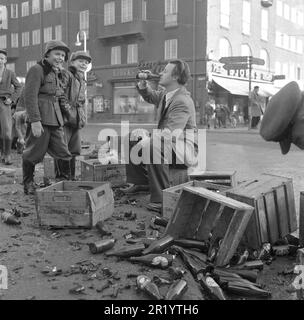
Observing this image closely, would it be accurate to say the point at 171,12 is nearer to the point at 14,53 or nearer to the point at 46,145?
the point at 14,53

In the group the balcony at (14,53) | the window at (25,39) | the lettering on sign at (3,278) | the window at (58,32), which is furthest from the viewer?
the balcony at (14,53)

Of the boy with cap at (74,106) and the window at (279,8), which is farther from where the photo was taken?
the window at (279,8)

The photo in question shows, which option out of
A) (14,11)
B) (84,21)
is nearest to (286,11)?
(84,21)

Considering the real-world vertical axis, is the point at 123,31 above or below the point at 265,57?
above

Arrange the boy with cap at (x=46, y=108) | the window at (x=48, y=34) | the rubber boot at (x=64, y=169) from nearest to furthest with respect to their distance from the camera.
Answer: the boy with cap at (x=46, y=108)
the rubber boot at (x=64, y=169)
the window at (x=48, y=34)

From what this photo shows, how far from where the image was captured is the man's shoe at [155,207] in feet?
18.4

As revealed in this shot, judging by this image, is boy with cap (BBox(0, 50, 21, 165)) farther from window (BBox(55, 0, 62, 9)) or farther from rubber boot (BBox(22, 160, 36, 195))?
window (BBox(55, 0, 62, 9))

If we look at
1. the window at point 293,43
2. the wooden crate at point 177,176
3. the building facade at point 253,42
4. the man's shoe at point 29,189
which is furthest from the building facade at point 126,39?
the wooden crate at point 177,176

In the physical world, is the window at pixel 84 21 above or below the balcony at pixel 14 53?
above

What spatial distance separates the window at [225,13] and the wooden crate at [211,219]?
34.6 m

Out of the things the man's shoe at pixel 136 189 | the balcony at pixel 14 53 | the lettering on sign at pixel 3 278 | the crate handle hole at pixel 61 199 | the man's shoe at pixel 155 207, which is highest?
the balcony at pixel 14 53

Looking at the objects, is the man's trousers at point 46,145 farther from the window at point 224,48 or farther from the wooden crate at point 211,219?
the window at point 224,48

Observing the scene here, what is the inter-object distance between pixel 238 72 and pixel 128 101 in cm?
947

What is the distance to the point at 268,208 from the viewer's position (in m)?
4.27
